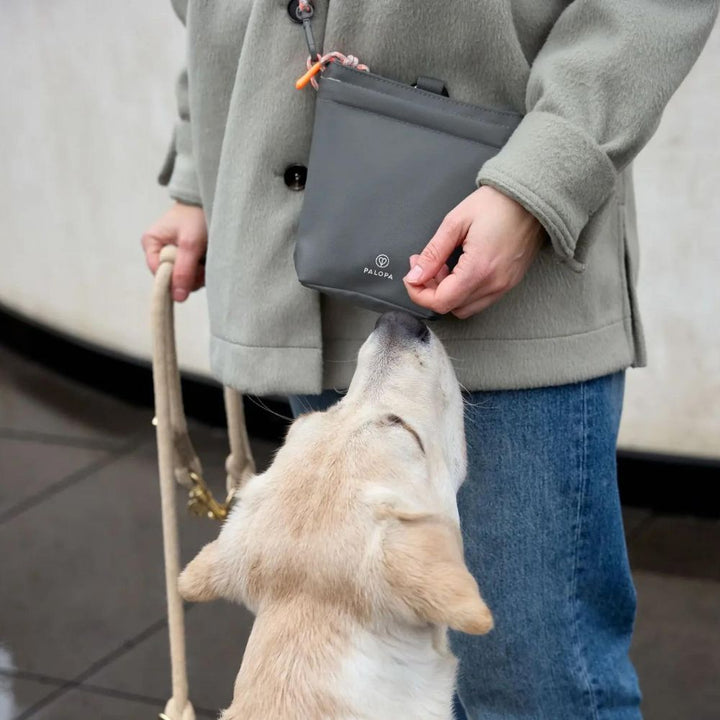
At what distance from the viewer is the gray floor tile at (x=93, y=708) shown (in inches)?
142

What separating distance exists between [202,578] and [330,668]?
1.06ft

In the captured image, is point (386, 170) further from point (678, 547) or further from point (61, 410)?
point (61, 410)

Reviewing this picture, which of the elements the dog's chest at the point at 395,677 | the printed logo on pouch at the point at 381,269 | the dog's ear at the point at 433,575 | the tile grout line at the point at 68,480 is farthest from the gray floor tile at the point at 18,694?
the printed logo on pouch at the point at 381,269

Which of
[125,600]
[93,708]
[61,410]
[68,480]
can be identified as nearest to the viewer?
[93,708]

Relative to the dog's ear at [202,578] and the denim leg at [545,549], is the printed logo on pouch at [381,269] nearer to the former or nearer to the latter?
the denim leg at [545,549]

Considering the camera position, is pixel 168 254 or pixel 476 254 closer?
pixel 476 254

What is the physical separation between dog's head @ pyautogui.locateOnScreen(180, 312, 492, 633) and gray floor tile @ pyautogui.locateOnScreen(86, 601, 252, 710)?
1.80 m

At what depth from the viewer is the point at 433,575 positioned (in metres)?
1.68

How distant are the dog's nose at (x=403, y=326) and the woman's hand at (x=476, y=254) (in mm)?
114

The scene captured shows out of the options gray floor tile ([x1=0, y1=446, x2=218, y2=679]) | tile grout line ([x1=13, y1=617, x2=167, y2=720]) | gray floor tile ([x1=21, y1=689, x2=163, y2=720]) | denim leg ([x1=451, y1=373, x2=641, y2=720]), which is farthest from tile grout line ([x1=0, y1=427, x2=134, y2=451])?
denim leg ([x1=451, y1=373, x2=641, y2=720])

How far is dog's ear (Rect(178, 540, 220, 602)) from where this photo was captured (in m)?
1.93

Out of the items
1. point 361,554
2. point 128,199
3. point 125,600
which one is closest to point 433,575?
point 361,554

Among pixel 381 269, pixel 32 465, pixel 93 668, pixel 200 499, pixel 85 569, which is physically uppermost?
pixel 381 269

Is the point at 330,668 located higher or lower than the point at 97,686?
higher
